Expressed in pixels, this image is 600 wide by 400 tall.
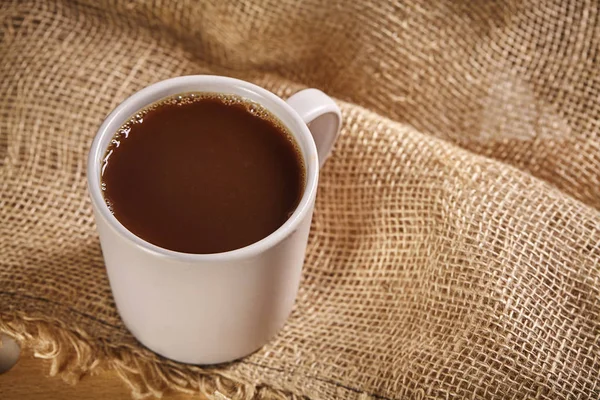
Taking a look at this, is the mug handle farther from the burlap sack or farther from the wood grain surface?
the wood grain surface

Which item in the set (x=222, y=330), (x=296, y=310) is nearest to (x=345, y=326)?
(x=296, y=310)

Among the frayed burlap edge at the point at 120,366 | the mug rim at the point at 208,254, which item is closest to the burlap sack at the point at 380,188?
the frayed burlap edge at the point at 120,366

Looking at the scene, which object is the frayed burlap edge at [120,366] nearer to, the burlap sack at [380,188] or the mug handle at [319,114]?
the burlap sack at [380,188]

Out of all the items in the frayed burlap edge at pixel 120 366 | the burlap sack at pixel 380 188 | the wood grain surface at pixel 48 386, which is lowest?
the wood grain surface at pixel 48 386

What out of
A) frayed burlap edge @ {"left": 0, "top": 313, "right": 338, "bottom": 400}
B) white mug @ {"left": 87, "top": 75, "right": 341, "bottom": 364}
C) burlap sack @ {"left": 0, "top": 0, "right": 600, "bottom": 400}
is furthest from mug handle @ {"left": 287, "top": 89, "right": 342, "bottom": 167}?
frayed burlap edge @ {"left": 0, "top": 313, "right": 338, "bottom": 400}

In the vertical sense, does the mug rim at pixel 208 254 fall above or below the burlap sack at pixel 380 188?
above

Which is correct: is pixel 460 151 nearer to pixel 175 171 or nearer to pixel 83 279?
pixel 175 171
